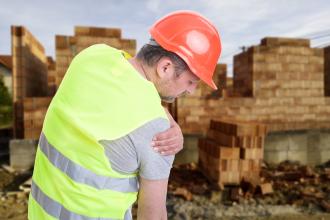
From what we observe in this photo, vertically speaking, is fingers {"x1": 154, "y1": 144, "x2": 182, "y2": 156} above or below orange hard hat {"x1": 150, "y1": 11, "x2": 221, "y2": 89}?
below

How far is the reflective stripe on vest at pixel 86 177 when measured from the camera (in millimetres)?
991

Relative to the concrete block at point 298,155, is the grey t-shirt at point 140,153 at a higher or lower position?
higher

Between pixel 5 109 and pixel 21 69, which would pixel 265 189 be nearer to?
pixel 21 69

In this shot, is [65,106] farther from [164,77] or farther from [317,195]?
[317,195]

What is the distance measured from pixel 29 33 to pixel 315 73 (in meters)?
6.64

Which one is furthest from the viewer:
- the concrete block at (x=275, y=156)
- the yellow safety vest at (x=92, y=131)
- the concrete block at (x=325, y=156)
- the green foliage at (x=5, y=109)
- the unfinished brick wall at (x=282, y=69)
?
the green foliage at (x=5, y=109)

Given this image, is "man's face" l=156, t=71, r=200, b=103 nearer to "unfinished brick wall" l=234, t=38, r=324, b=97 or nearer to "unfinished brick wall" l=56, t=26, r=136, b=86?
"unfinished brick wall" l=56, t=26, r=136, b=86

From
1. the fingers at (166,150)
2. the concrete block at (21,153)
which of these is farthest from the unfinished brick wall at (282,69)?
the fingers at (166,150)

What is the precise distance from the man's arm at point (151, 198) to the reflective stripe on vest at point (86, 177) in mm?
46

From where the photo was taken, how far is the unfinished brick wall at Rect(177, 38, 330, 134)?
6.98 metres

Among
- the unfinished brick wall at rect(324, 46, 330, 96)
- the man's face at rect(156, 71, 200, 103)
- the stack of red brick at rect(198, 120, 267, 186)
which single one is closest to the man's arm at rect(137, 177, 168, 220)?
the man's face at rect(156, 71, 200, 103)

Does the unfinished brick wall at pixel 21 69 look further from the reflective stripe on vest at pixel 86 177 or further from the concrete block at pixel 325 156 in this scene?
the concrete block at pixel 325 156

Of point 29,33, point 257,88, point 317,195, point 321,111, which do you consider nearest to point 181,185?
point 317,195

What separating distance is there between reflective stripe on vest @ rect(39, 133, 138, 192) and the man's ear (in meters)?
0.36
